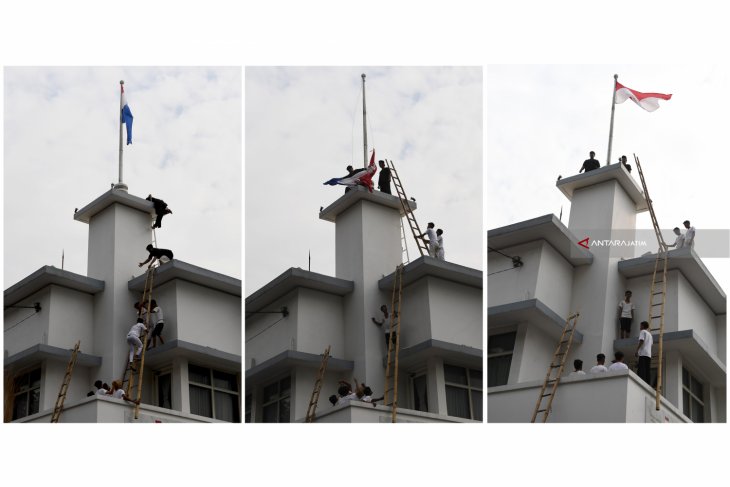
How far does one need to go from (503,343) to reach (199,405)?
139 inches

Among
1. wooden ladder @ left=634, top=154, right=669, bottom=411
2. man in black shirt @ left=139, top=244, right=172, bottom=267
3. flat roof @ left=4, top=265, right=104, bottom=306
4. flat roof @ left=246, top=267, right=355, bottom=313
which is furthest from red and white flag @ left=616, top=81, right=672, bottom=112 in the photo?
flat roof @ left=4, top=265, right=104, bottom=306

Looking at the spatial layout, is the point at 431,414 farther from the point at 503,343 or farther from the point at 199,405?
the point at 199,405

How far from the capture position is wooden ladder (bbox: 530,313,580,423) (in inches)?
564

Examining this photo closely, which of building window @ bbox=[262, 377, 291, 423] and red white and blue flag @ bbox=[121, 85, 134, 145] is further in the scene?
red white and blue flag @ bbox=[121, 85, 134, 145]

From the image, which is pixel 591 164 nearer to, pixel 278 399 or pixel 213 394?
pixel 278 399

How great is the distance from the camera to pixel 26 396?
627 inches

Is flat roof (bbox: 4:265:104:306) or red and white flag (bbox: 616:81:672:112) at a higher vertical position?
red and white flag (bbox: 616:81:672:112)

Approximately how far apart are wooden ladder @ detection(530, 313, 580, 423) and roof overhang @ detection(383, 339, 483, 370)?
762 millimetres

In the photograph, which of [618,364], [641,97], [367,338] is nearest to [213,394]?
[367,338]

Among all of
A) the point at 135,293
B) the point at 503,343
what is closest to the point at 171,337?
the point at 135,293

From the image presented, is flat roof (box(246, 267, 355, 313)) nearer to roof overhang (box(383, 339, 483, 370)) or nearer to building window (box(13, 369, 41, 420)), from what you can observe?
roof overhang (box(383, 339, 483, 370))

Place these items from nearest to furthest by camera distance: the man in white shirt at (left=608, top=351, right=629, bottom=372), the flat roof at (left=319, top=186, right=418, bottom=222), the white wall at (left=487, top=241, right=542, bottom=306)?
the man in white shirt at (left=608, top=351, right=629, bottom=372), the white wall at (left=487, top=241, right=542, bottom=306), the flat roof at (left=319, top=186, right=418, bottom=222)

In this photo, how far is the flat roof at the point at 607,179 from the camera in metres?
15.8

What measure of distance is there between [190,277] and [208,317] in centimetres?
50
